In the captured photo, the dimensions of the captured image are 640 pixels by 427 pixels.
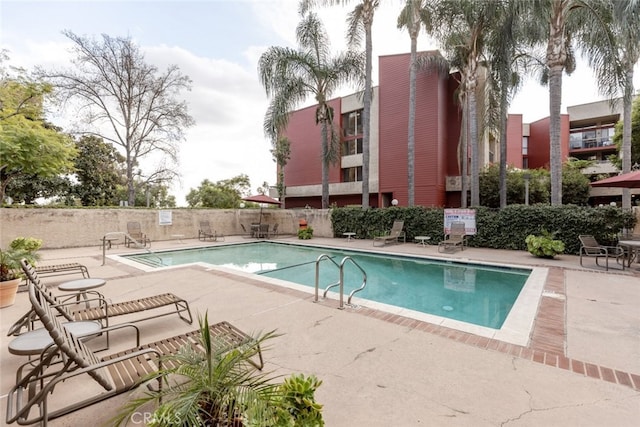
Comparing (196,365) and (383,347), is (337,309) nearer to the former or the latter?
(383,347)

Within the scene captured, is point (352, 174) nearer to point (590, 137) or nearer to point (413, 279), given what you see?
point (413, 279)

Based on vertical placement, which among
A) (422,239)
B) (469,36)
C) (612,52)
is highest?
(469,36)

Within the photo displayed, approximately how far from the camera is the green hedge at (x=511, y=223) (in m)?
8.76

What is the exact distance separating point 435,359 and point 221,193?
29464 mm

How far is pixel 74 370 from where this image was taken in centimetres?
202

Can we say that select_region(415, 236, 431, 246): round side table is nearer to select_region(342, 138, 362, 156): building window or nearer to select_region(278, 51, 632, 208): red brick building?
select_region(278, 51, 632, 208): red brick building

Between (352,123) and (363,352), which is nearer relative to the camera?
(363,352)

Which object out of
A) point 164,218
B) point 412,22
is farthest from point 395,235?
point 164,218

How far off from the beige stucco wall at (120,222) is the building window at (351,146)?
8603 millimetres

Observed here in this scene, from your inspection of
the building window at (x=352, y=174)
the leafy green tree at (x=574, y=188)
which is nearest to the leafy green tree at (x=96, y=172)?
the building window at (x=352, y=174)

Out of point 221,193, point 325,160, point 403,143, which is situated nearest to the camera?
point 325,160

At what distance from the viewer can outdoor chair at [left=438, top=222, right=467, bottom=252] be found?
10.4 meters

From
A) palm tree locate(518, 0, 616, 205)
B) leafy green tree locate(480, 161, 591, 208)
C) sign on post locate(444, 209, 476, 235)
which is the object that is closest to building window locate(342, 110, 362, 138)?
leafy green tree locate(480, 161, 591, 208)

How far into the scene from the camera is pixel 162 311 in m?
4.39
